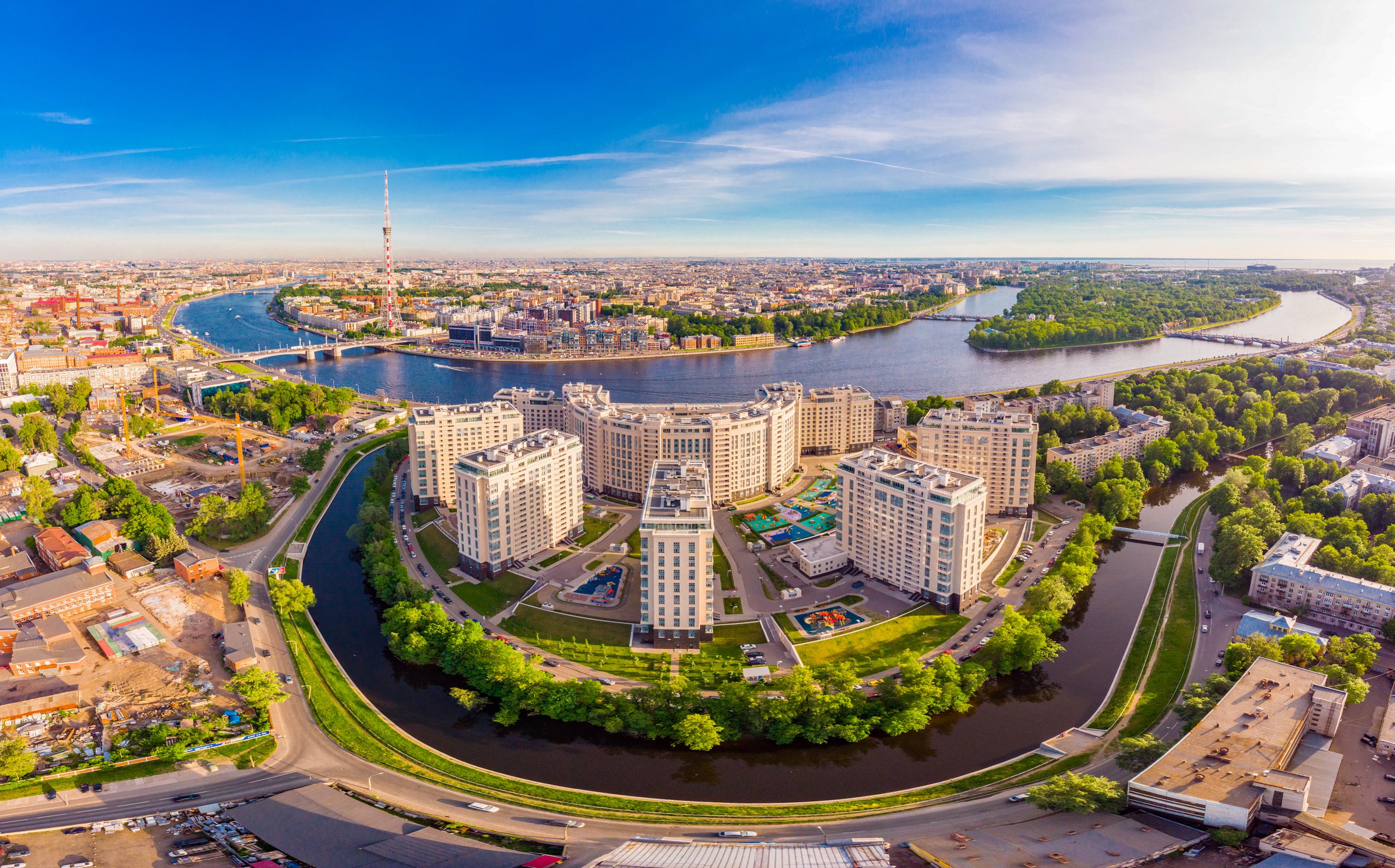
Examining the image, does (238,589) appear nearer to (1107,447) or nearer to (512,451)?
(512,451)

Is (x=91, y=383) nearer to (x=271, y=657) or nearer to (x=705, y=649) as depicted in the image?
(x=271, y=657)

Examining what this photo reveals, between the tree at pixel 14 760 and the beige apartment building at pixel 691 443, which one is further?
the beige apartment building at pixel 691 443

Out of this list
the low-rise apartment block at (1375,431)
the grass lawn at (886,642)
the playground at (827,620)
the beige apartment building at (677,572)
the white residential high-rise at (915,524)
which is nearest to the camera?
the grass lawn at (886,642)

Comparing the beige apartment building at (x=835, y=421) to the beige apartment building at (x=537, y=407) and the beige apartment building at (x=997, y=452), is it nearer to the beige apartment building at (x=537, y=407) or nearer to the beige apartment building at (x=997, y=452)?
the beige apartment building at (x=997, y=452)

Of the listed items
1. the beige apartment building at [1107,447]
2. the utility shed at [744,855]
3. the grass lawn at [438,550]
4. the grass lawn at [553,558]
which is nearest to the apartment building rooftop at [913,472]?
the grass lawn at [553,558]

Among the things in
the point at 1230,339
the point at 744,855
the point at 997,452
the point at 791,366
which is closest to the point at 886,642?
the point at 744,855

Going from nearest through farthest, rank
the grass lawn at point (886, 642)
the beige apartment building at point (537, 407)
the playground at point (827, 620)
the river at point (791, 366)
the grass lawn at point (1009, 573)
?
the grass lawn at point (886, 642) < the playground at point (827, 620) < the grass lawn at point (1009, 573) < the beige apartment building at point (537, 407) < the river at point (791, 366)
